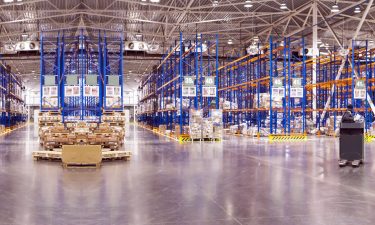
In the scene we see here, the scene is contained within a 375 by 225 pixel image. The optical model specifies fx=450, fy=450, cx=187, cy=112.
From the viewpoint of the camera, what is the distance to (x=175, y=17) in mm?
Answer: 32094

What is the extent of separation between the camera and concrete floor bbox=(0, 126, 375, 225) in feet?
19.1

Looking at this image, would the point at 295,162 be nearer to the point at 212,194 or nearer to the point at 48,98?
the point at 212,194

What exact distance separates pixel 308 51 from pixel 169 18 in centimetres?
1111

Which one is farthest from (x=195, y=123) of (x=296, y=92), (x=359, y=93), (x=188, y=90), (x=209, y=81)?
(x=359, y=93)

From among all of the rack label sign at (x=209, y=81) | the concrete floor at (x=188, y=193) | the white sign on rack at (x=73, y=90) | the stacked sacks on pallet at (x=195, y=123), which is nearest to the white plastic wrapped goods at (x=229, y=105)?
the rack label sign at (x=209, y=81)

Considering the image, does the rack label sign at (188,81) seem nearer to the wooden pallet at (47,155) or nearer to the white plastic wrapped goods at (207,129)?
the white plastic wrapped goods at (207,129)

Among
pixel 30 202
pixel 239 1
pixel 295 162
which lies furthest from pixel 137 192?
pixel 239 1

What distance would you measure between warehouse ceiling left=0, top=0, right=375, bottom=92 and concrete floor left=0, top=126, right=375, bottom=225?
15943 mm

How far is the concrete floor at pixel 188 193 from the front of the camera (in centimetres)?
581

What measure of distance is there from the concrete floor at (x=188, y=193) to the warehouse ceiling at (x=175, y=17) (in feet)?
52.3

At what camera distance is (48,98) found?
19.2 meters

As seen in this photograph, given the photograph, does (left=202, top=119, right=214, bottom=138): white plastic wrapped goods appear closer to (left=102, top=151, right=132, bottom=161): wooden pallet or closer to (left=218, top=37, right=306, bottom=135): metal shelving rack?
(left=218, top=37, right=306, bottom=135): metal shelving rack

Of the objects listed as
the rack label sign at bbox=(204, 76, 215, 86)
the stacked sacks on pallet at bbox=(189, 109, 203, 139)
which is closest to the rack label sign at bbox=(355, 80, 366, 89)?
the rack label sign at bbox=(204, 76, 215, 86)

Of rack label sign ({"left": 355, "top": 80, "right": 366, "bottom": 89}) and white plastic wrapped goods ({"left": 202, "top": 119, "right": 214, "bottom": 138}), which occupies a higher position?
rack label sign ({"left": 355, "top": 80, "right": 366, "bottom": 89})
